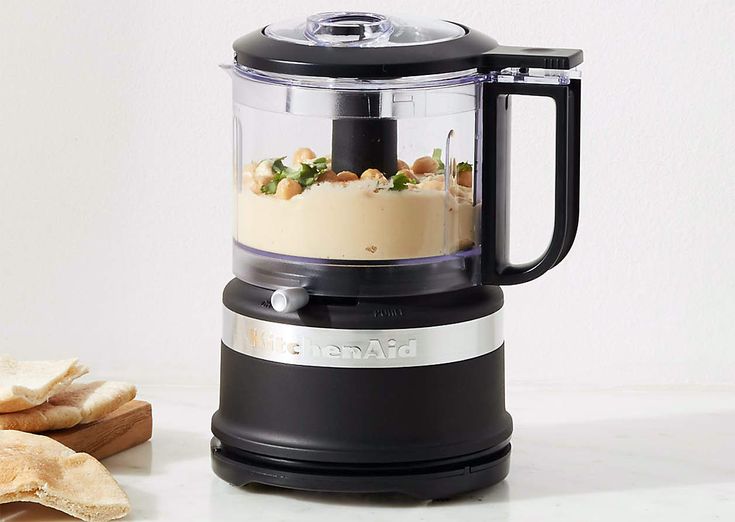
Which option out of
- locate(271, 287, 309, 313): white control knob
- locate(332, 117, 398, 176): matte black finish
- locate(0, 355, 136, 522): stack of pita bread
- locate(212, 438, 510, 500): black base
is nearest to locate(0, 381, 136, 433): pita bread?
locate(0, 355, 136, 522): stack of pita bread

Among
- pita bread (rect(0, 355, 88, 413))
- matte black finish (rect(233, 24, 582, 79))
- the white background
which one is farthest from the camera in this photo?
the white background

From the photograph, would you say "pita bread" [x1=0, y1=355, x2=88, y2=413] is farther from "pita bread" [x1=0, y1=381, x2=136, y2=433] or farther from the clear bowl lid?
the clear bowl lid

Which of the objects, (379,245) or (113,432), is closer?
(379,245)

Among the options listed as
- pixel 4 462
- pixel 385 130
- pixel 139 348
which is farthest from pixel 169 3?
pixel 4 462

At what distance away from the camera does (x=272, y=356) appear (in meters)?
1.43

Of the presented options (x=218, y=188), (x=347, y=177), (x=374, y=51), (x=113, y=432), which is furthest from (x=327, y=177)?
(x=218, y=188)

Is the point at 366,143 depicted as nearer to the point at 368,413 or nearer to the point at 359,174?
the point at 359,174

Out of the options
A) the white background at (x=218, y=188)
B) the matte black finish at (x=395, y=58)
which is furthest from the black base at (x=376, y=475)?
the white background at (x=218, y=188)

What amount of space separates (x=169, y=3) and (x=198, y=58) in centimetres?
7

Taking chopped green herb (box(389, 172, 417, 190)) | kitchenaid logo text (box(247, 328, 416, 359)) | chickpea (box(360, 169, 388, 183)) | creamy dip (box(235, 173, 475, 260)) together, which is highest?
chickpea (box(360, 169, 388, 183))

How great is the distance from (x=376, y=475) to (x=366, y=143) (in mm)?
303

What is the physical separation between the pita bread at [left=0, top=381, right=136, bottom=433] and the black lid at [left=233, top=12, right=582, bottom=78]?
0.39 m

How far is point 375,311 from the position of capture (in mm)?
1399

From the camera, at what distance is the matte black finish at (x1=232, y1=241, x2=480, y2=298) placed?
1400 mm
